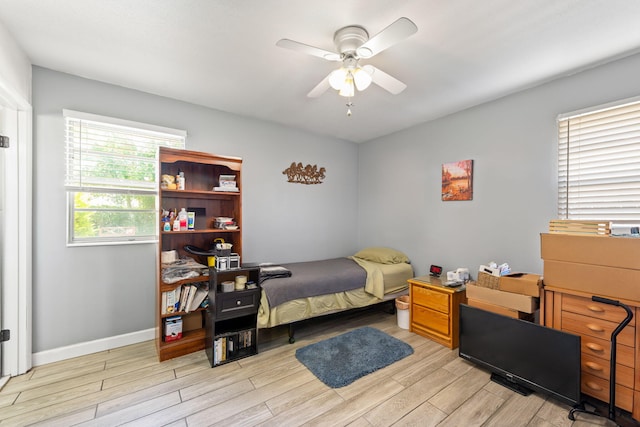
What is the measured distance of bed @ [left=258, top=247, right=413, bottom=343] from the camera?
2.74 m

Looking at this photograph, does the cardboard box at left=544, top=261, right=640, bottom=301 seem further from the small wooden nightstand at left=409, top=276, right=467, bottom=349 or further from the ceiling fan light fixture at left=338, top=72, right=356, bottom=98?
the ceiling fan light fixture at left=338, top=72, right=356, bottom=98

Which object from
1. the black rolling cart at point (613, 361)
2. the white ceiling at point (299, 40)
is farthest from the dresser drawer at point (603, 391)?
the white ceiling at point (299, 40)

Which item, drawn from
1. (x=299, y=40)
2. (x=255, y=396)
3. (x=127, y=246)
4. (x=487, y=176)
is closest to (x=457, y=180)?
(x=487, y=176)

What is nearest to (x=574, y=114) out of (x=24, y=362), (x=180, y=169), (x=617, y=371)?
(x=617, y=371)

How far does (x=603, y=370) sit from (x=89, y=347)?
4.15 metres

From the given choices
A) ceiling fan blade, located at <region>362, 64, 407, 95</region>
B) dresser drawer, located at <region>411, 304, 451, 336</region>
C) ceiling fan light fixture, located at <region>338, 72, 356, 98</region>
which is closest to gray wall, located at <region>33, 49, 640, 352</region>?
dresser drawer, located at <region>411, 304, 451, 336</region>

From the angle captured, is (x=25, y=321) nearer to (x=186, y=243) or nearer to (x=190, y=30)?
(x=186, y=243)

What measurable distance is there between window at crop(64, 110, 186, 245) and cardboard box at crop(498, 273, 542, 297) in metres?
3.41

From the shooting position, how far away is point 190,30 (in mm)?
1855

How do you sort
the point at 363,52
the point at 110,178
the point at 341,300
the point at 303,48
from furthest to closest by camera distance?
the point at 341,300 → the point at 110,178 → the point at 363,52 → the point at 303,48

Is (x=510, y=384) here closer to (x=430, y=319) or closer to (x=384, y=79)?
(x=430, y=319)

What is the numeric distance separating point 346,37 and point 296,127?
2.12 meters

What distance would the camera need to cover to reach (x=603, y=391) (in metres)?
1.85

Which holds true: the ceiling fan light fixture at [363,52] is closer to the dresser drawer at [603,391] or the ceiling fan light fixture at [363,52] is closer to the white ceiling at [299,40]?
the white ceiling at [299,40]
